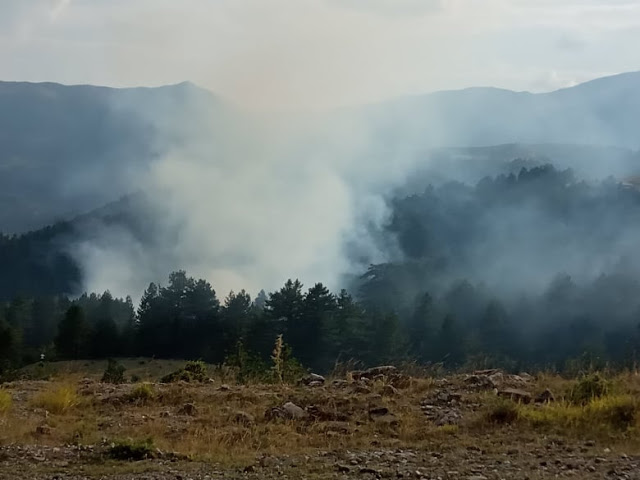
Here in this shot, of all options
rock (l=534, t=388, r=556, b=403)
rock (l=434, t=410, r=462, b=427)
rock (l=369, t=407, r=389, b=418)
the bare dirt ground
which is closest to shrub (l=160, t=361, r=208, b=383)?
the bare dirt ground

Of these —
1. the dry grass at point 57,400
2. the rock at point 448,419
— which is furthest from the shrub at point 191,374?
the rock at point 448,419

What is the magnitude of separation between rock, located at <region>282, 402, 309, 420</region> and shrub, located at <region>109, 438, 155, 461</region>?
6.26ft

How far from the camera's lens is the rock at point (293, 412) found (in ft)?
24.7

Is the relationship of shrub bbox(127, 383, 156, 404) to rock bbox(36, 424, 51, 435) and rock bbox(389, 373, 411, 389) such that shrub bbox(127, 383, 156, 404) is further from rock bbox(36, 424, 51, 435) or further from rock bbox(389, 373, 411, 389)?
rock bbox(389, 373, 411, 389)

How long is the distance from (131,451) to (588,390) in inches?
197

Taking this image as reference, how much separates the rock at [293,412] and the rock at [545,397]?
2.66 m

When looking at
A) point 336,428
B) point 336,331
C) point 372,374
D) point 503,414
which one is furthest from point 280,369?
point 336,331

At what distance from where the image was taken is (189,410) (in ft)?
26.4

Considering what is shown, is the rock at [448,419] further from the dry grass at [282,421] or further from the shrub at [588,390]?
the shrub at [588,390]

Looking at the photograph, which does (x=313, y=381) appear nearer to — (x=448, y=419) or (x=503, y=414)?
(x=448, y=419)

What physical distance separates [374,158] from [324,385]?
483 ft

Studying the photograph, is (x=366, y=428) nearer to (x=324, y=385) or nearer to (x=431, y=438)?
(x=431, y=438)

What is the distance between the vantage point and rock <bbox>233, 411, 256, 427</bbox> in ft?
24.1

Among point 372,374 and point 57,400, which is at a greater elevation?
point 372,374
